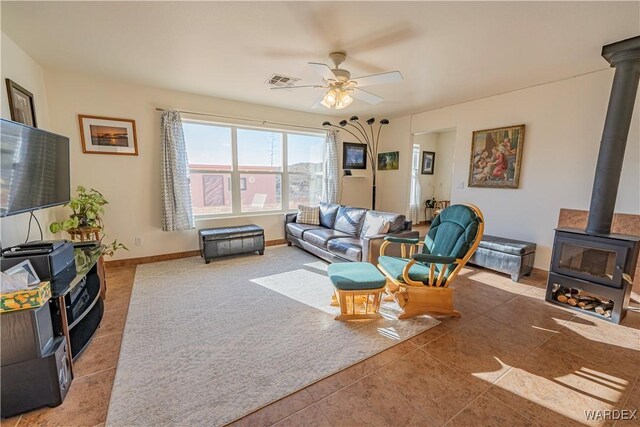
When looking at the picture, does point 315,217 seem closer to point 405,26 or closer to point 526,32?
point 405,26

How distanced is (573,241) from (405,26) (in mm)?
2504

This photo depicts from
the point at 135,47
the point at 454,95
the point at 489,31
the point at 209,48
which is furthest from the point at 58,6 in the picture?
the point at 454,95

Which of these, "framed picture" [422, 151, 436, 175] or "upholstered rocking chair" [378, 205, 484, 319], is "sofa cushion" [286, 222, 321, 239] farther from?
"framed picture" [422, 151, 436, 175]

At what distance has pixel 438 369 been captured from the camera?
5.60ft

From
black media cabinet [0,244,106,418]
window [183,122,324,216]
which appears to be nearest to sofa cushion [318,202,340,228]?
window [183,122,324,216]

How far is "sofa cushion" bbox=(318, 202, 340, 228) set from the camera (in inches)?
171

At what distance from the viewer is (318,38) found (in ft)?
7.39

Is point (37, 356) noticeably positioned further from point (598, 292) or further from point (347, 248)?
point (598, 292)

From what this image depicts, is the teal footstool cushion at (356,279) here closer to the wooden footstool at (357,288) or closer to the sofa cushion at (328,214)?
the wooden footstool at (357,288)

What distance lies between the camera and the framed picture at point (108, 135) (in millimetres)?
3281

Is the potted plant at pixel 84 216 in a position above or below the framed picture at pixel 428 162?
A: below

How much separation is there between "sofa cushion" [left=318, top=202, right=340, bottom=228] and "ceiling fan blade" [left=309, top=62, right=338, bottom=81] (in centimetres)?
223

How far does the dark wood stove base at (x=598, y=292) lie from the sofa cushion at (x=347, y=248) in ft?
6.37

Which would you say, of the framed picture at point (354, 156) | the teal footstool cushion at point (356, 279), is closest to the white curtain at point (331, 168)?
the framed picture at point (354, 156)
